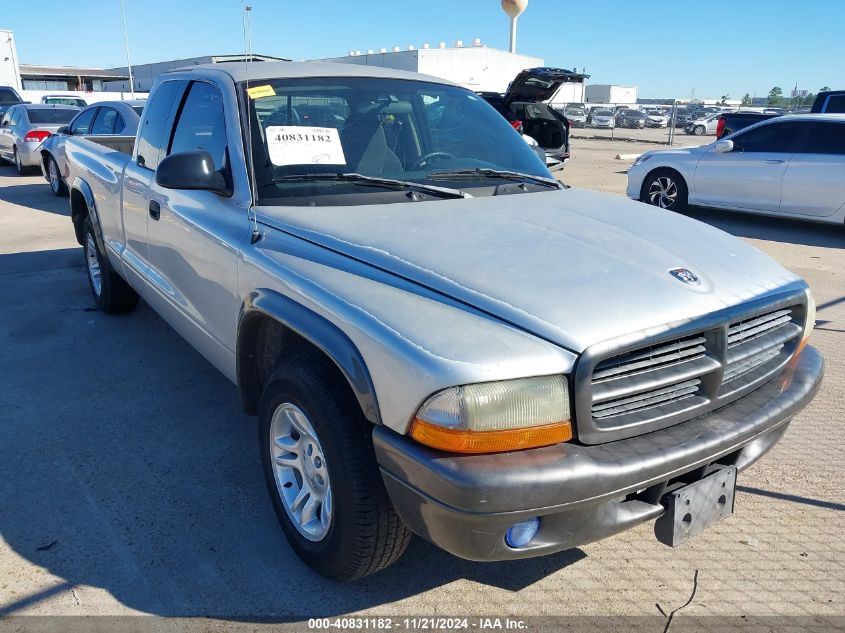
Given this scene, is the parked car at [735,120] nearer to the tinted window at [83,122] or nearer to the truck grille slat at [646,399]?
the tinted window at [83,122]

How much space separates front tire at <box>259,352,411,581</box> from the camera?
2.25 metres

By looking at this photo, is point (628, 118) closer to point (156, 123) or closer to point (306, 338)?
point (156, 123)

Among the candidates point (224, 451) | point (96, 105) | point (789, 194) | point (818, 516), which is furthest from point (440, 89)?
point (96, 105)

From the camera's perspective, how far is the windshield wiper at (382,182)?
10.1 ft

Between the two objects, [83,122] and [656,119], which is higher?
[83,122]

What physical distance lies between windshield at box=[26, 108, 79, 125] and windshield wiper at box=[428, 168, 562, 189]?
530 inches

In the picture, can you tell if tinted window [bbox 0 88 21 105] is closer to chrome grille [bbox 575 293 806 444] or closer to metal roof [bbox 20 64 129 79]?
chrome grille [bbox 575 293 806 444]

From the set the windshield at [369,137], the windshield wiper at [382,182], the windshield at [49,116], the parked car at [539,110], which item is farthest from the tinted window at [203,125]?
the windshield at [49,116]

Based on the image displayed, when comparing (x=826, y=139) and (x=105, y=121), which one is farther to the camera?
(x=105, y=121)

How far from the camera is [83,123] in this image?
10.5 metres

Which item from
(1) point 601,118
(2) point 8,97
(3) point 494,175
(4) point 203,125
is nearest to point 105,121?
(4) point 203,125

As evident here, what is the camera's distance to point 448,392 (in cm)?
197

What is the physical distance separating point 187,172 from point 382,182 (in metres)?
0.85

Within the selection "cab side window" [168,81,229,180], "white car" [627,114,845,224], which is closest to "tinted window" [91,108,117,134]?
"cab side window" [168,81,229,180]
